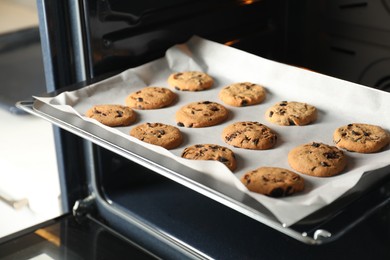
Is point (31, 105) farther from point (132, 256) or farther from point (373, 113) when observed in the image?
point (373, 113)

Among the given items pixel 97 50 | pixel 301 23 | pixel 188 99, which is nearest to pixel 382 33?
pixel 301 23

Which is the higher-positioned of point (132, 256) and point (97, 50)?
point (97, 50)

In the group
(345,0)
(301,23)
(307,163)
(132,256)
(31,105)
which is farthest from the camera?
(301,23)

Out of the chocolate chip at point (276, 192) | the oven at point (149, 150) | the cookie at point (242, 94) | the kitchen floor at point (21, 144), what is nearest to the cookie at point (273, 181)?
the chocolate chip at point (276, 192)

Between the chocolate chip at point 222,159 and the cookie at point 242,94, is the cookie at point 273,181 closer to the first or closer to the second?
the chocolate chip at point 222,159

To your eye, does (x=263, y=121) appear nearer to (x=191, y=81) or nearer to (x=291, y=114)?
(x=291, y=114)

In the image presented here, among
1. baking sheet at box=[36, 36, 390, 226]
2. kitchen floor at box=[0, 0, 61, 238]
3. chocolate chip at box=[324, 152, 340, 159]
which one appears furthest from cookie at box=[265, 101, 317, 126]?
kitchen floor at box=[0, 0, 61, 238]

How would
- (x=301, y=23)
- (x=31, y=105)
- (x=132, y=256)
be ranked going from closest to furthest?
1. (x=31, y=105)
2. (x=132, y=256)
3. (x=301, y=23)
